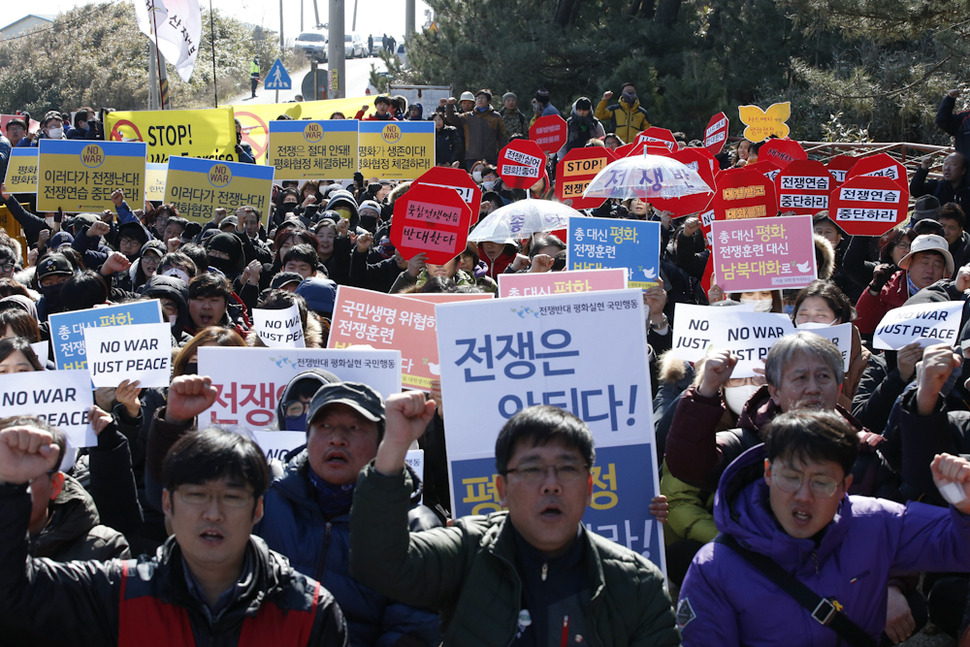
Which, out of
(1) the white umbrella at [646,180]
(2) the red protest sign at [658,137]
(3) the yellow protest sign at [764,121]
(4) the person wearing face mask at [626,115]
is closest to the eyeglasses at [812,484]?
(1) the white umbrella at [646,180]

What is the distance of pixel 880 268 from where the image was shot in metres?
6.98

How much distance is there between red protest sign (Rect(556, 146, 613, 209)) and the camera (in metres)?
9.60

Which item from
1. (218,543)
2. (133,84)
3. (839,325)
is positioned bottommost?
(218,543)

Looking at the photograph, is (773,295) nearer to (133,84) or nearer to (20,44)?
(133,84)

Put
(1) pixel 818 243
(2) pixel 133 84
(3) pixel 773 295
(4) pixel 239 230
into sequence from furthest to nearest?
(2) pixel 133 84 < (4) pixel 239 230 < (1) pixel 818 243 < (3) pixel 773 295

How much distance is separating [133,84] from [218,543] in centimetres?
4181

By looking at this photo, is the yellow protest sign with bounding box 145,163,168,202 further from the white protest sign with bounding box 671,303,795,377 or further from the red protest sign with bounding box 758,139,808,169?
the white protest sign with bounding box 671,303,795,377

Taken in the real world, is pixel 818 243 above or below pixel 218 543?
above

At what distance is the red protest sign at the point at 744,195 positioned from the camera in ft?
26.5

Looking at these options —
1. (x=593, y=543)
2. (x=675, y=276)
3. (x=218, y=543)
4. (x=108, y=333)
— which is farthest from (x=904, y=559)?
(x=675, y=276)

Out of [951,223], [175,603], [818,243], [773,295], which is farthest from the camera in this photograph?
[951,223]

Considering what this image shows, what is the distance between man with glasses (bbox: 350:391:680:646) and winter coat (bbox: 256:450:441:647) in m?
0.44

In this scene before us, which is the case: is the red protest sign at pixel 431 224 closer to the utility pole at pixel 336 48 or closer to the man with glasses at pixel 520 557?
the man with glasses at pixel 520 557

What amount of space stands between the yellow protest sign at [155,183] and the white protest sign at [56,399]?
868 centimetres
